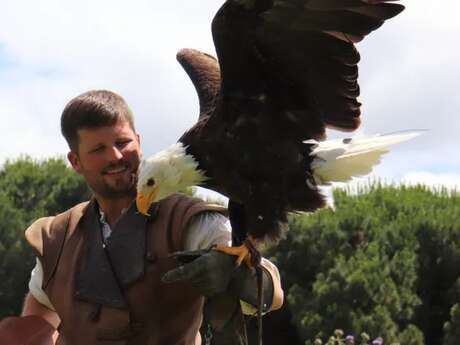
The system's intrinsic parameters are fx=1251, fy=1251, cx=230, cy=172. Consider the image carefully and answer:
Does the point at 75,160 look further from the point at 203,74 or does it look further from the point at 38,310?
the point at 203,74

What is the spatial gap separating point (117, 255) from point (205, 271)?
0.46 meters

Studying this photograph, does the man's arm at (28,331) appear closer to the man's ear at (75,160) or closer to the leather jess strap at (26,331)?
the leather jess strap at (26,331)

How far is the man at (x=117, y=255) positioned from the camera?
3.90m

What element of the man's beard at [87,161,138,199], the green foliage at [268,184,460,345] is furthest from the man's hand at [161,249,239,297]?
the green foliage at [268,184,460,345]

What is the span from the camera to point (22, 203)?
11203mm

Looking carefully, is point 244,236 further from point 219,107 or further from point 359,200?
point 359,200

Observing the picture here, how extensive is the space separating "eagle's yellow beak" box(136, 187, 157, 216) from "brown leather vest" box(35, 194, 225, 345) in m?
0.09

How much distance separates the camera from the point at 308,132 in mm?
4117

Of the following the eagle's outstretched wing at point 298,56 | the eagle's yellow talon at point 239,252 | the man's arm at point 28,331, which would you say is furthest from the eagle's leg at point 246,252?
the man's arm at point 28,331

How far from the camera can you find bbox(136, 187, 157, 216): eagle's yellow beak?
153 inches

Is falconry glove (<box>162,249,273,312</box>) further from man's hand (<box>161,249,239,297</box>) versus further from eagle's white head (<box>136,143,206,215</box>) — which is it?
eagle's white head (<box>136,143,206,215</box>)

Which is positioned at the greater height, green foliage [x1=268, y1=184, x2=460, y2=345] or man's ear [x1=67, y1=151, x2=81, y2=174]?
man's ear [x1=67, y1=151, x2=81, y2=174]

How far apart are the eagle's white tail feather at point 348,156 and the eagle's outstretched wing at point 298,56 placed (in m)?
0.08

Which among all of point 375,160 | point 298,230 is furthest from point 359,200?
point 375,160
